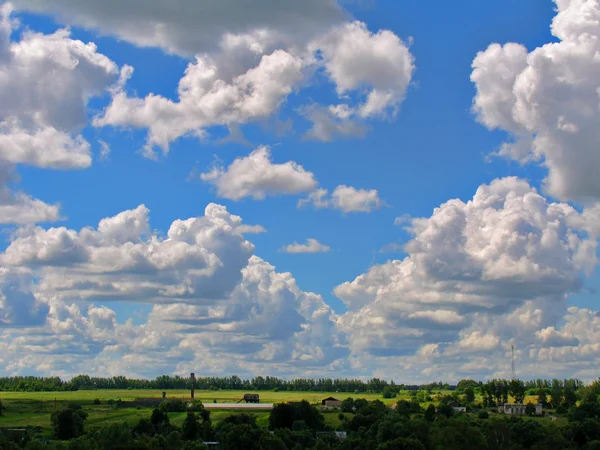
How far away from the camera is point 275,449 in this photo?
19988 centimetres

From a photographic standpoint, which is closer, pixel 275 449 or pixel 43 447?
pixel 43 447

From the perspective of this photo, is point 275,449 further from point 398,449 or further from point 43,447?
point 43,447

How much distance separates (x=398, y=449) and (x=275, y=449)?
28.6 m

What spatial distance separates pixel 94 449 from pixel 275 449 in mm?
41406

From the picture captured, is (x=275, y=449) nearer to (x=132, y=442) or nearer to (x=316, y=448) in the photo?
(x=316, y=448)

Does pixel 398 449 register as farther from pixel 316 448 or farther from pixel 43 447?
pixel 43 447

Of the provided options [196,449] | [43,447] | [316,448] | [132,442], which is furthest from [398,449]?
[43,447]

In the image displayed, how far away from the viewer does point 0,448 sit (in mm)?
188625

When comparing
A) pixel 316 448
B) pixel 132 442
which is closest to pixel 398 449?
pixel 316 448

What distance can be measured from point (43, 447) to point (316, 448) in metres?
61.2

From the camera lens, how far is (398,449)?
646ft

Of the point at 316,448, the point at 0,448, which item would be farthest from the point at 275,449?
the point at 0,448

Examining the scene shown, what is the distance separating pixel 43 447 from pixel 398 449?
7941 centimetres

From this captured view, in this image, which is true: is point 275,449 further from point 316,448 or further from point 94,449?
point 94,449
